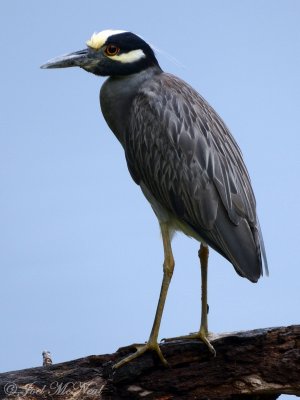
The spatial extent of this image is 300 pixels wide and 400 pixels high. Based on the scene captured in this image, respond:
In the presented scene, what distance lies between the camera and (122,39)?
5.32m

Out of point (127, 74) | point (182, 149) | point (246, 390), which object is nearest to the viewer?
point (246, 390)

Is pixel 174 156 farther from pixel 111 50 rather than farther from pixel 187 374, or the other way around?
pixel 187 374

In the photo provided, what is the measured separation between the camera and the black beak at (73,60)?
5.42 metres

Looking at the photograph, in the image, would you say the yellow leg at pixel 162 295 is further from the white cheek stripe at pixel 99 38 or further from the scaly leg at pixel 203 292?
the white cheek stripe at pixel 99 38

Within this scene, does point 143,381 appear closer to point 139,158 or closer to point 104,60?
point 139,158

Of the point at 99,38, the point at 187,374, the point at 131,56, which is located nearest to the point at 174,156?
the point at 131,56

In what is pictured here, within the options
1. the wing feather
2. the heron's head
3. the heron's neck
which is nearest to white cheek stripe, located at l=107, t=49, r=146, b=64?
the heron's head

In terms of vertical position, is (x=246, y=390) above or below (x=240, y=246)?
below

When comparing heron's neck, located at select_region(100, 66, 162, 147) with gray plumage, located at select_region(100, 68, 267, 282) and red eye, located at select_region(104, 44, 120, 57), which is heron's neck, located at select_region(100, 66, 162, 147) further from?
red eye, located at select_region(104, 44, 120, 57)

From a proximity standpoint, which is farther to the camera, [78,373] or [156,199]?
[156,199]

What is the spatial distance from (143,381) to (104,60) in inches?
90.7

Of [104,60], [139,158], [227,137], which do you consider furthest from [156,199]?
[104,60]

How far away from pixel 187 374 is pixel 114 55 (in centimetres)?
233

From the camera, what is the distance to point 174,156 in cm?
502
